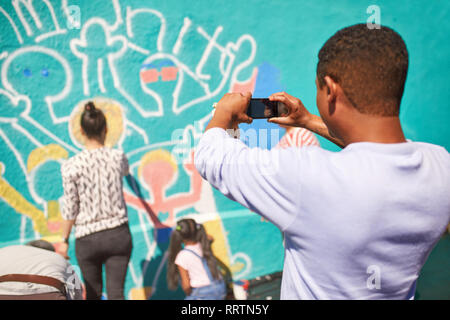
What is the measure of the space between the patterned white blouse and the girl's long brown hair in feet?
2.21

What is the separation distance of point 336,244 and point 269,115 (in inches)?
21.6

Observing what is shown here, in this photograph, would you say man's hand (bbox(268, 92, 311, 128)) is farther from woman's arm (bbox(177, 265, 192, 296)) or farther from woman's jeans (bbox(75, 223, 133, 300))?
woman's arm (bbox(177, 265, 192, 296))

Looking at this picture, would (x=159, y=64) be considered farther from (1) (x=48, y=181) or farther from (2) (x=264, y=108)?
(2) (x=264, y=108)

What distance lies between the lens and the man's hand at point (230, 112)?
93cm

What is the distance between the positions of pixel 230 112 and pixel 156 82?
2.24 m

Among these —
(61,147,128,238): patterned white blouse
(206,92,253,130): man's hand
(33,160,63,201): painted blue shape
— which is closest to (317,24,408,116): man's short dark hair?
(206,92,253,130): man's hand

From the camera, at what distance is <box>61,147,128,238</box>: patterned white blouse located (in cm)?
239

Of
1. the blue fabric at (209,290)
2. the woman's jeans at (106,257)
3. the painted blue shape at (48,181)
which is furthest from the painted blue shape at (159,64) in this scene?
the blue fabric at (209,290)

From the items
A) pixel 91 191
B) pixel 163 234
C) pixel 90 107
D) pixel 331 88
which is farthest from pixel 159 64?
pixel 331 88

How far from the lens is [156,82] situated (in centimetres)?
301

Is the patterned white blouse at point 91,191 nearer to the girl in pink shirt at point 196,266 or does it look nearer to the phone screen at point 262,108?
the girl in pink shirt at point 196,266

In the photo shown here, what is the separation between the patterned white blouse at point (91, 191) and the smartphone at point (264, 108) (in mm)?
1668

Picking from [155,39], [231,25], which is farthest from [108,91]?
[231,25]
